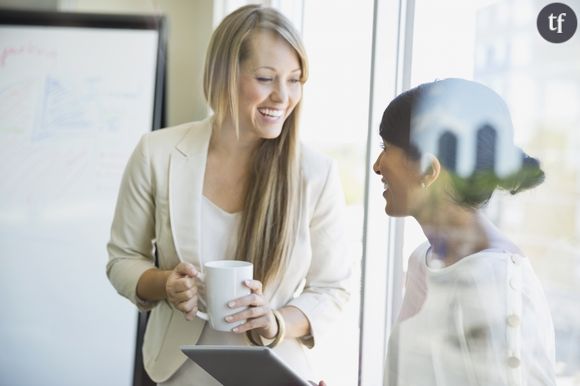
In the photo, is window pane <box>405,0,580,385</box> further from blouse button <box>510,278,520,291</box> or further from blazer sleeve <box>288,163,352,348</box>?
blazer sleeve <box>288,163,352,348</box>

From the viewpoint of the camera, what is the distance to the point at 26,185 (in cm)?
136

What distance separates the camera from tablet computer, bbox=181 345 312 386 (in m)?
0.48

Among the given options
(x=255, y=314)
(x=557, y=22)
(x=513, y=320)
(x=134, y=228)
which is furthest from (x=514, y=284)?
(x=134, y=228)

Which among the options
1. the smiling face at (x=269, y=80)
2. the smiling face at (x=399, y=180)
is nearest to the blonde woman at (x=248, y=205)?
the smiling face at (x=269, y=80)

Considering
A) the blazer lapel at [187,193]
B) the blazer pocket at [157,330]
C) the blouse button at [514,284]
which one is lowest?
the blazer pocket at [157,330]

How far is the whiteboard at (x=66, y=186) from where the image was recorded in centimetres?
132

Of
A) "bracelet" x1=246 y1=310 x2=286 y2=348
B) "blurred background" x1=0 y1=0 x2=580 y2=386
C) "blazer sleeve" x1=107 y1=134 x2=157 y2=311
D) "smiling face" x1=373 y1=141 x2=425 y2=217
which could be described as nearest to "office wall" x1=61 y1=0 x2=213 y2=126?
"blurred background" x1=0 y1=0 x2=580 y2=386

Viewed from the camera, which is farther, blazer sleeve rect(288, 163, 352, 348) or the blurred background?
blazer sleeve rect(288, 163, 352, 348)

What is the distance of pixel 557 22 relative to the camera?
35cm

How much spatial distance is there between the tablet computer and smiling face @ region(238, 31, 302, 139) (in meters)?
0.23

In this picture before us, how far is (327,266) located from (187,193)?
0.16 metres

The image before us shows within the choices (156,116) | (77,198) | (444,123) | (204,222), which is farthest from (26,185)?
(444,123)

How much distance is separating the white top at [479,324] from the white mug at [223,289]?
20 cm

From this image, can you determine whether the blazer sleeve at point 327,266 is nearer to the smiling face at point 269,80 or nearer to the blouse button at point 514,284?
the smiling face at point 269,80
